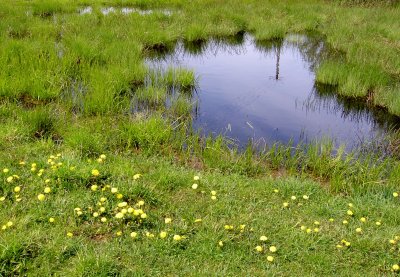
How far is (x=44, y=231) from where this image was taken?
4.48 meters

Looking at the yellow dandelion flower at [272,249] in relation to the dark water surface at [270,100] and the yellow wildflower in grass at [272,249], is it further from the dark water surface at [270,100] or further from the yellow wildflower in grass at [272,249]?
the dark water surface at [270,100]

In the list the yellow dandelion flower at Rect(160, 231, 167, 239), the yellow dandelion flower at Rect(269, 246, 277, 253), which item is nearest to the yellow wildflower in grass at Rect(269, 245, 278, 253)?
the yellow dandelion flower at Rect(269, 246, 277, 253)

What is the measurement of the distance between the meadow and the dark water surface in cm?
48

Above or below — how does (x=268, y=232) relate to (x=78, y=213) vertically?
below

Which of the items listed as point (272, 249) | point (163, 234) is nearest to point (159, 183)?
point (163, 234)

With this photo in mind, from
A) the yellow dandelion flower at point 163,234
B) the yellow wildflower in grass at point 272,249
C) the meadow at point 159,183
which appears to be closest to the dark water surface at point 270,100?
the meadow at point 159,183

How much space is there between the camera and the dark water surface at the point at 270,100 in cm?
869

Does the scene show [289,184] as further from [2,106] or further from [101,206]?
[2,106]

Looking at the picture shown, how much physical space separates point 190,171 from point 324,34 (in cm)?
1289

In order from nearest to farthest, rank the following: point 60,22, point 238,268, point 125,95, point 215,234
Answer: point 238,268
point 215,234
point 125,95
point 60,22

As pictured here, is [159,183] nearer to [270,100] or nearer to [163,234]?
[163,234]

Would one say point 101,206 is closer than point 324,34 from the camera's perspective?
Yes

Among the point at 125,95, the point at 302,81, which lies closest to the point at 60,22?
the point at 125,95

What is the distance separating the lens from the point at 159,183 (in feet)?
18.6
